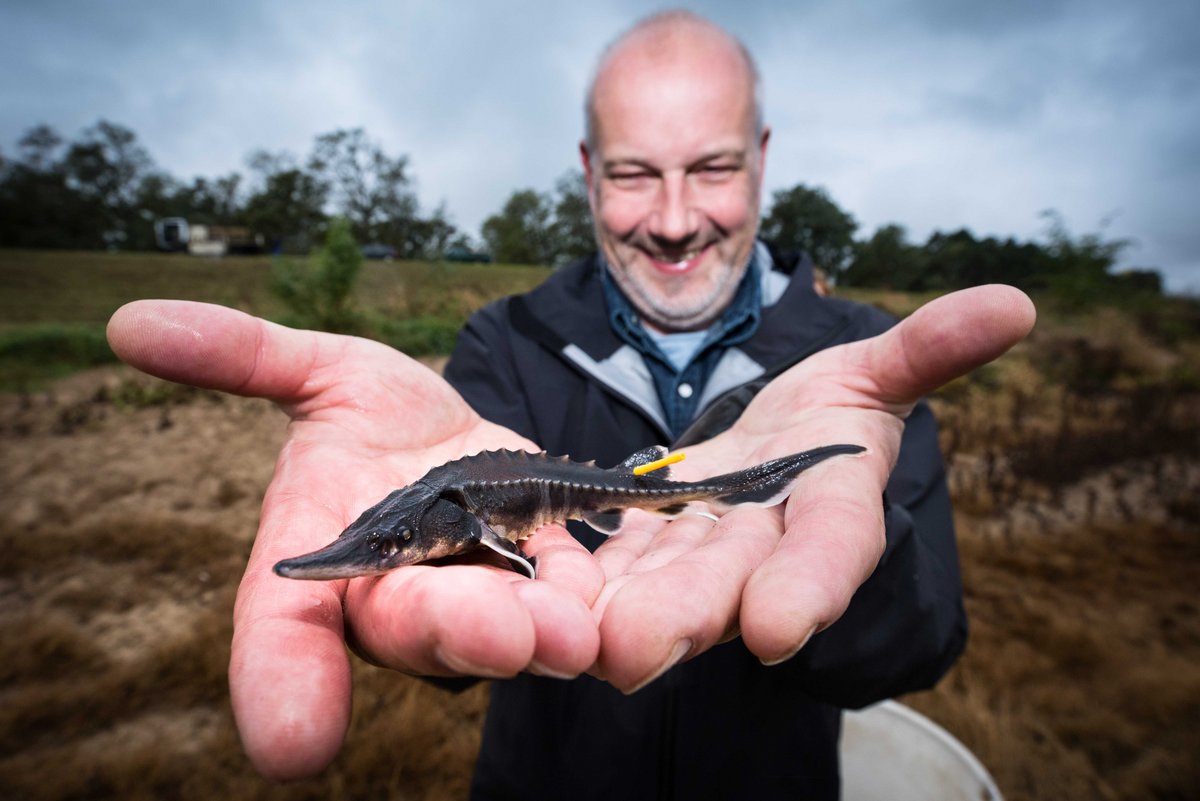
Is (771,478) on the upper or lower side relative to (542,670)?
upper

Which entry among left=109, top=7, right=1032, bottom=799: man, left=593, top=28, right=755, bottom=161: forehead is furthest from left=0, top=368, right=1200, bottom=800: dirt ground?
left=593, top=28, right=755, bottom=161: forehead

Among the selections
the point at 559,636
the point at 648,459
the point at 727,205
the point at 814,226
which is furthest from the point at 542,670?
the point at 814,226

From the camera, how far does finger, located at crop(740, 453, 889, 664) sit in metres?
1.00

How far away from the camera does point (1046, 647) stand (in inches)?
175

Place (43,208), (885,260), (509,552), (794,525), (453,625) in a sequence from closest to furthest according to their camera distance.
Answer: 1. (453,625)
2. (794,525)
3. (509,552)
4. (885,260)
5. (43,208)

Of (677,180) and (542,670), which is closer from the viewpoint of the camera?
(542,670)

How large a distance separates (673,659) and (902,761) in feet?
10.7

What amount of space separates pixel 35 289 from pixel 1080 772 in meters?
12.5

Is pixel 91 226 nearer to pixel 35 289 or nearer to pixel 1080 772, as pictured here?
pixel 35 289

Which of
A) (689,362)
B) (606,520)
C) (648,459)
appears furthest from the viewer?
(689,362)

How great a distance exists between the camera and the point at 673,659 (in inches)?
39.9

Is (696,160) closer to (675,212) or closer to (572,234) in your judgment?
(675,212)

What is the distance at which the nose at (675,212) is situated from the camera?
3.07 m

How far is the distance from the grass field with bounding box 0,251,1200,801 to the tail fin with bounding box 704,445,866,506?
3.03 meters
